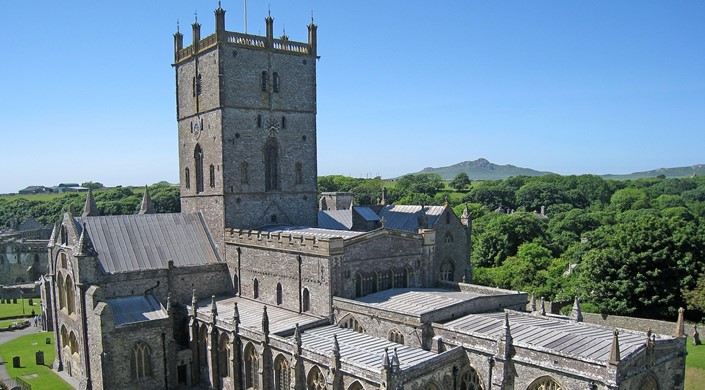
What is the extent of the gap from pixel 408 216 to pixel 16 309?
149 ft

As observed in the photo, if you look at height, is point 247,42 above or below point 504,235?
above

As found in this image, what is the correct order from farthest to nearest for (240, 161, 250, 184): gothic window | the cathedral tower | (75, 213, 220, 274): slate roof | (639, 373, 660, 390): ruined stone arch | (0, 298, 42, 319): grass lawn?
(0, 298, 42, 319): grass lawn < (240, 161, 250, 184): gothic window < the cathedral tower < (75, 213, 220, 274): slate roof < (639, 373, 660, 390): ruined stone arch

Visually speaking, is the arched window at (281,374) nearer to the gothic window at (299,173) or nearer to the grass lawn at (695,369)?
the gothic window at (299,173)

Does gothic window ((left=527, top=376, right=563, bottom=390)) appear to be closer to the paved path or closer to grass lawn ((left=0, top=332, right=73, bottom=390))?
grass lawn ((left=0, top=332, right=73, bottom=390))

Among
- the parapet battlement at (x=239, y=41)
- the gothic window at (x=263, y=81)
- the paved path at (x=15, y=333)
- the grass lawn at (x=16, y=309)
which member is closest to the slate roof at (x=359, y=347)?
the gothic window at (x=263, y=81)

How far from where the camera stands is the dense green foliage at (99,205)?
124m

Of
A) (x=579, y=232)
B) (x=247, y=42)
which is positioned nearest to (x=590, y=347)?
(x=247, y=42)

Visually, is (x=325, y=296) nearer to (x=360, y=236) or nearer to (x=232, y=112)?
(x=360, y=236)

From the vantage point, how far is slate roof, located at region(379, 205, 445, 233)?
4453 centimetres

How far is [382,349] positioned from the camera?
83.3ft

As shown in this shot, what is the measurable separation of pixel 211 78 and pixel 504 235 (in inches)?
1744

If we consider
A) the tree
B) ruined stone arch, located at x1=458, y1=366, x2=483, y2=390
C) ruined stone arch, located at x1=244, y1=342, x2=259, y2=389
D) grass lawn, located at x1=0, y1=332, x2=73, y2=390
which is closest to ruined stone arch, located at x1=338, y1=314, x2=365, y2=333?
ruined stone arch, located at x1=244, y1=342, x2=259, y2=389

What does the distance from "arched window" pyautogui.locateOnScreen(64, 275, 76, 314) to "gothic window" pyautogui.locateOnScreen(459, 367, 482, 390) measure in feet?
80.3

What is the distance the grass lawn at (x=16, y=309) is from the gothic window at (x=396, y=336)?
46368 mm
